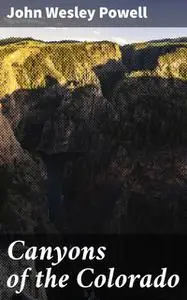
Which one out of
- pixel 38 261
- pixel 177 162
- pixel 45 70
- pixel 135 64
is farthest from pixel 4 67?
pixel 38 261

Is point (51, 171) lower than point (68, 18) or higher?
lower

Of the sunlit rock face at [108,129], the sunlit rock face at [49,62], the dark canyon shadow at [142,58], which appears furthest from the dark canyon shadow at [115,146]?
the dark canyon shadow at [142,58]

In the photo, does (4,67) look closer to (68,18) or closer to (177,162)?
(177,162)

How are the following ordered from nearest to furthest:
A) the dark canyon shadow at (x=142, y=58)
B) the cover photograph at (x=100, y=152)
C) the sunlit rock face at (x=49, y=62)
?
1. the cover photograph at (x=100, y=152)
2. the sunlit rock face at (x=49, y=62)
3. the dark canyon shadow at (x=142, y=58)

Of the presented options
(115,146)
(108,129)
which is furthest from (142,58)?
(115,146)

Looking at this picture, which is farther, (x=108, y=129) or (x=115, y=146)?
(x=108, y=129)

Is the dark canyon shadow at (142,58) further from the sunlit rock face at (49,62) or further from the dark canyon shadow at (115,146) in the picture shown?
the dark canyon shadow at (115,146)

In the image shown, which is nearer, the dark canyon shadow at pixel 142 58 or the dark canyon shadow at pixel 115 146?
the dark canyon shadow at pixel 115 146

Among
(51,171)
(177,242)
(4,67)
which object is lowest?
(177,242)

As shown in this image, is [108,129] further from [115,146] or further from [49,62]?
[49,62]
